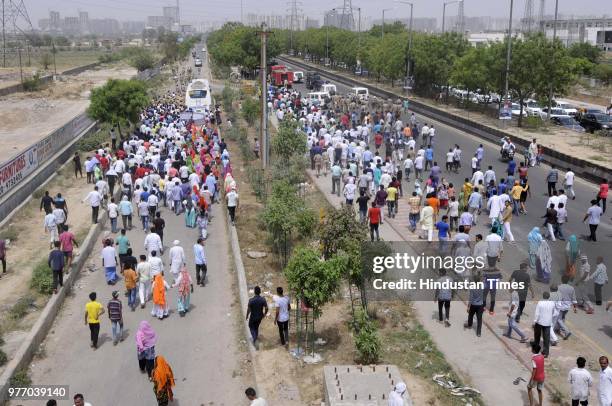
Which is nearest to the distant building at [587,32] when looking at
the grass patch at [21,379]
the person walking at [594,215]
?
Answer: the person walking at [594,215]

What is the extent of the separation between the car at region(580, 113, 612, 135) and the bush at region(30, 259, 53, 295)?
2826cm

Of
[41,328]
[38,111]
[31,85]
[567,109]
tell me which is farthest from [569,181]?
[31,85]

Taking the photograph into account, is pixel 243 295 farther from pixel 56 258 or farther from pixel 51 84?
pixel 51 84

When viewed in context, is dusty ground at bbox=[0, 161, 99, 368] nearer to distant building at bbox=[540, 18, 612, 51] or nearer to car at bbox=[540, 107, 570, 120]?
car at bbox=[540, 107, 570, 120]

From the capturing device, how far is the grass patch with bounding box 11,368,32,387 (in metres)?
10.1

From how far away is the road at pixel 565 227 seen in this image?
1184 centimetres

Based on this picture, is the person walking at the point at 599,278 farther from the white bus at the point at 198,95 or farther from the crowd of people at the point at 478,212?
the white bus at the point at 198,95

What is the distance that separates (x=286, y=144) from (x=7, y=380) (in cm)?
1560

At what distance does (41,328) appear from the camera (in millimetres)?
11734

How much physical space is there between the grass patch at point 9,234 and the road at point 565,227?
11791 mm

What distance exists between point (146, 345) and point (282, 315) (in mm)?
2177

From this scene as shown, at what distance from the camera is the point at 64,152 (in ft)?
95.1

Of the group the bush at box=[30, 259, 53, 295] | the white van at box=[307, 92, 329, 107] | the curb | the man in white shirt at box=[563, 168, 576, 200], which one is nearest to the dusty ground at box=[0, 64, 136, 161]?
the white van at box=[307, 92, 329, 107]

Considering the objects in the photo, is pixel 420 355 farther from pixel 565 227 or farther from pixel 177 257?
pixel 565 227
